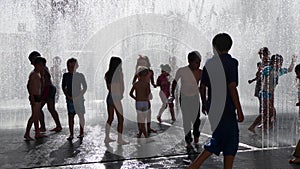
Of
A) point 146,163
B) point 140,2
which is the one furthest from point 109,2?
point 146,163

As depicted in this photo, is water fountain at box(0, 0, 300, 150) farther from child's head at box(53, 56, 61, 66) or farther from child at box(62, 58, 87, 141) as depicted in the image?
child at box(62, 58, 87, 141)

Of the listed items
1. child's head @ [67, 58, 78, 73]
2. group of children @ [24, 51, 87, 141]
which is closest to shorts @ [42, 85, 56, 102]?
group of children @ [24, 51, 87, 141]

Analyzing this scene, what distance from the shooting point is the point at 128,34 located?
696 inches

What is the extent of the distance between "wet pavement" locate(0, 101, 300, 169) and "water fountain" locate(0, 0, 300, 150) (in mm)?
6035

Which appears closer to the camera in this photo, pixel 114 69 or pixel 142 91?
pixel 114 69

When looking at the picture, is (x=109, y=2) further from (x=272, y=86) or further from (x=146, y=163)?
(x=146, y=163)

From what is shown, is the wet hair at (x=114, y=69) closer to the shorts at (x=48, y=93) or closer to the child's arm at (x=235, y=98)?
the shorts at (x=48, y=93)

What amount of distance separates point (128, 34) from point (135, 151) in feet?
40.3

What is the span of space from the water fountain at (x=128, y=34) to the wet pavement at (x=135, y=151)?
238 inches

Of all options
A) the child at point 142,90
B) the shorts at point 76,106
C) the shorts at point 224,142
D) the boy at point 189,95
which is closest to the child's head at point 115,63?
the child at point 142,90

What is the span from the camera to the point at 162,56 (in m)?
18.7

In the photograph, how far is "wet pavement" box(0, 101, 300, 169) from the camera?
5.04m

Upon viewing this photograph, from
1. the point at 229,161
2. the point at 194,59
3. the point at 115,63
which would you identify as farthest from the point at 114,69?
the point at 229,161

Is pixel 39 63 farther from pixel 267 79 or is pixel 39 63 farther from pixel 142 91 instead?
pixel 267 79
